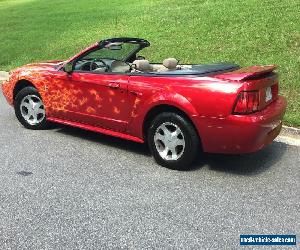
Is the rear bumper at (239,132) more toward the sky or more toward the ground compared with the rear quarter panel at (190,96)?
more toward the ground

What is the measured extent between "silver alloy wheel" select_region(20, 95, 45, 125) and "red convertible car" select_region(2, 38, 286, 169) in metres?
0.02

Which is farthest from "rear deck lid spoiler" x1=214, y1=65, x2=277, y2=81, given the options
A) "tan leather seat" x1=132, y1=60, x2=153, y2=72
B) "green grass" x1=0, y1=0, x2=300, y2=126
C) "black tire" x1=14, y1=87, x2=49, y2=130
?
"black tire" x1=14, y1=87, x2=49, y2=130

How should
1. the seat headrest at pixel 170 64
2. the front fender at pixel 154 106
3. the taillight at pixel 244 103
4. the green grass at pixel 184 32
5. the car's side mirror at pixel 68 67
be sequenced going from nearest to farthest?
the taillight at pixel 244 103
the front fender at pixel 154 106
the seat headrest at pixel 170 64
the car's side mirror at pixel 68 67
the green grass at pixel 184 32

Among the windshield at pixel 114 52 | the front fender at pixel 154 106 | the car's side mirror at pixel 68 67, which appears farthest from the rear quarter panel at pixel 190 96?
the car's side mirror at pixel 68 67

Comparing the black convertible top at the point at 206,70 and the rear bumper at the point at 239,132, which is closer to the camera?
the rear bumper at the point at 239,132

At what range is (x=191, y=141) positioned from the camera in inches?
201

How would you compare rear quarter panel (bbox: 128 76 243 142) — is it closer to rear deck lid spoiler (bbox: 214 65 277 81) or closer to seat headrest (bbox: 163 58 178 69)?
rear deck lid spoiler (bbox: 214 65 277 81)

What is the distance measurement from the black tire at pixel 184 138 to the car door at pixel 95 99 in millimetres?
472

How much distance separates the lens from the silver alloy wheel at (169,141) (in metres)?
5.25

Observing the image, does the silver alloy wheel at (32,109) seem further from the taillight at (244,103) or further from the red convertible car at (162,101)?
the taillight at (244,103)

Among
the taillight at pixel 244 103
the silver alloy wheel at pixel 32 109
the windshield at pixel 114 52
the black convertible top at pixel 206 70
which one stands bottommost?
the silver alloy wheel at pixel 32 109

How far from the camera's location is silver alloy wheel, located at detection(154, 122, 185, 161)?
5.25 meters

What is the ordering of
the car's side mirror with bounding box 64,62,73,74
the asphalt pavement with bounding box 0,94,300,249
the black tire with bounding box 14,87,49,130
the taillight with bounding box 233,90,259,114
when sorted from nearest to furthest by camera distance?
1. the asphalt pavement with bounding box 0,94,300,249
2. the taillight with bounding box 233,90,259,114
3. the car's side mirror with bounding box 64,62,73,74
4. the black tire with bounding box 14,87,49,130

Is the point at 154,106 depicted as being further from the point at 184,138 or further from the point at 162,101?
the point at 184,138
